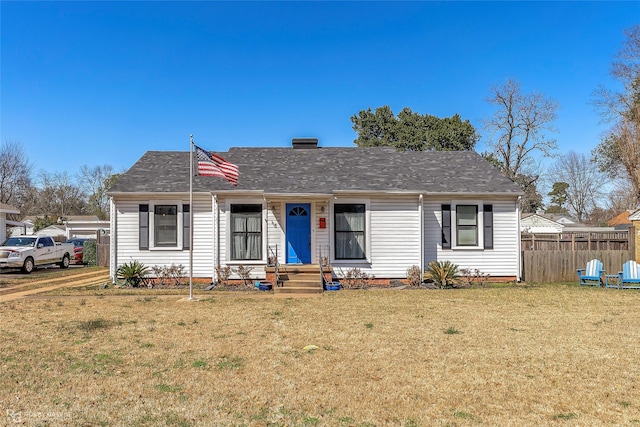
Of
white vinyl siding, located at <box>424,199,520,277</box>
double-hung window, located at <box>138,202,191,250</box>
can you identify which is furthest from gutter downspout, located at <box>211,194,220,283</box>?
white vinyl siding, located at <box>424,199,520,277</box>

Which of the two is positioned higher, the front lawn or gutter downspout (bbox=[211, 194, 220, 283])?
gutter downspout (bbox=[211, 194, 220, 283])

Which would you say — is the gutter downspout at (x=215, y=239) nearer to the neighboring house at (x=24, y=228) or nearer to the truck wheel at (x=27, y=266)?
the truck wheel at (x=27, y=266)

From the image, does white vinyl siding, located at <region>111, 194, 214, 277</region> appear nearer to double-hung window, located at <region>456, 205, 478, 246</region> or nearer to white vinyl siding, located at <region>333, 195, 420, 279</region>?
white vinyl siding, located at <region>333, 195, 420, 279</region>

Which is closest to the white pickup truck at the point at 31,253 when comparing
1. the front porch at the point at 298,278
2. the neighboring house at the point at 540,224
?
the front porch at the point at 298,278

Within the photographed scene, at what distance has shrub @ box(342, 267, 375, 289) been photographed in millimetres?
15609

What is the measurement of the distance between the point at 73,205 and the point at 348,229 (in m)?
62.0

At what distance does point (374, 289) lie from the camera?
598 inches

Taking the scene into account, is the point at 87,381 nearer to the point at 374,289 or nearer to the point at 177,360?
the point at 177,360

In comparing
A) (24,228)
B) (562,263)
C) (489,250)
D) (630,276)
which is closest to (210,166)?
(489,250)

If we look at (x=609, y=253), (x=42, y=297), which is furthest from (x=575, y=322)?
(x=42, y=297)

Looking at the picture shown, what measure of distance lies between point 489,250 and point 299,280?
24.0 ft

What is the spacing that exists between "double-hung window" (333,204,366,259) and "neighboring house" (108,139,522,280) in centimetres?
4

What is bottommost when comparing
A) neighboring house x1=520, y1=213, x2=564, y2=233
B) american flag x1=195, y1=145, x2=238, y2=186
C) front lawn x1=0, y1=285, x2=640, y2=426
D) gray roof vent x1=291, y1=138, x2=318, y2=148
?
front lawn x1=0, y1=285, x2=640, y2=426

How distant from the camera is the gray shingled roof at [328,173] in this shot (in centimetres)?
1620
